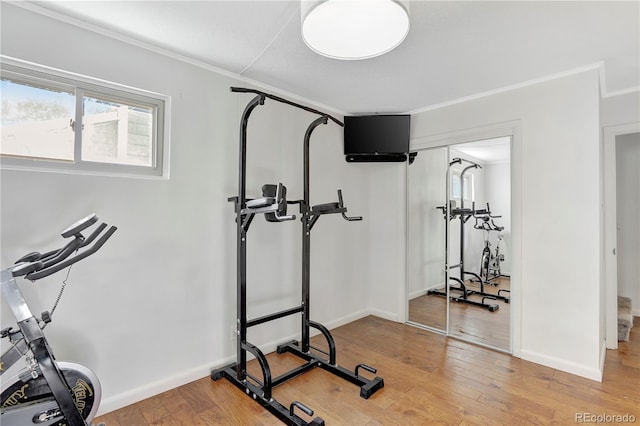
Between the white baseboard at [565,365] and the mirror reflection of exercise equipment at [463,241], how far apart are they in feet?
0.71

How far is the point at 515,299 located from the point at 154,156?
342 cm

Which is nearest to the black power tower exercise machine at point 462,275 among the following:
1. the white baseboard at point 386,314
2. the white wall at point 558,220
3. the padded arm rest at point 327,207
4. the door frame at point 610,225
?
the white wall at point 558,220

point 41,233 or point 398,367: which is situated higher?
point 41,233

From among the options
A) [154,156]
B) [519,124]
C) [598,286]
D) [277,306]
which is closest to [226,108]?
[154,156]

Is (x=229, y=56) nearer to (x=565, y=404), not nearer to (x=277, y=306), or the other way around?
(x=277, y=306)

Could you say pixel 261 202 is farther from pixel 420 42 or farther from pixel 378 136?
pixel 378 136

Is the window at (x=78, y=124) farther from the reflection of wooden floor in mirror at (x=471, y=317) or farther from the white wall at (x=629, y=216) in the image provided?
the white wall at (x=629, y=216)

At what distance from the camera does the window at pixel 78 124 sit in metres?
1.92

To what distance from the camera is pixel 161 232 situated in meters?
2.36

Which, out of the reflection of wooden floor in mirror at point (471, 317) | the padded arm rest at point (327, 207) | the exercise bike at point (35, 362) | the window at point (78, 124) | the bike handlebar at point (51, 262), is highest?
the window at point (78, 124)

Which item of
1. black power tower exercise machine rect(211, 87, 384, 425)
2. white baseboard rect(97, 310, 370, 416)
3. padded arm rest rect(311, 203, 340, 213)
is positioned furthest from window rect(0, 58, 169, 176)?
white baseboard rect(97, 310, 370, 416)

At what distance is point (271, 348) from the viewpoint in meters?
3.06

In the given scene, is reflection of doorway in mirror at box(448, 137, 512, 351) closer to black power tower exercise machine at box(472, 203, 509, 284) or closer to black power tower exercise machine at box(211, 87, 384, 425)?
black power tower exercise machine at box(472, 203, 509, 284)

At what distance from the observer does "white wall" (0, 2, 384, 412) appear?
192cm
